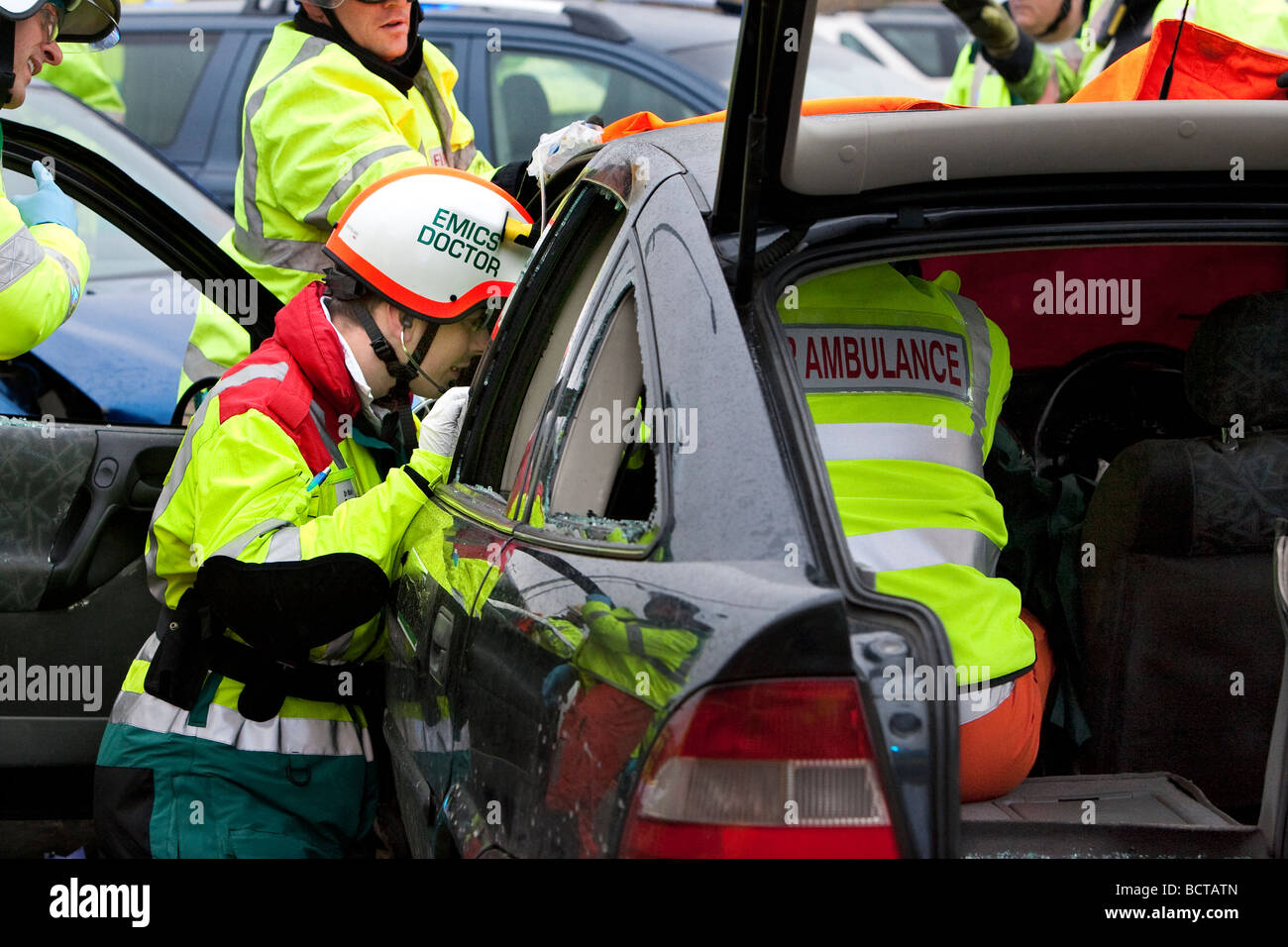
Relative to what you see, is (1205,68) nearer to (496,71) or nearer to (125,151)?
(125,151)

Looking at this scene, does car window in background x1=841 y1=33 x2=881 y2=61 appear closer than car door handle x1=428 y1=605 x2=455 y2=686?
No

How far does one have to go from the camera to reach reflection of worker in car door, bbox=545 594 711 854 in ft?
4.63

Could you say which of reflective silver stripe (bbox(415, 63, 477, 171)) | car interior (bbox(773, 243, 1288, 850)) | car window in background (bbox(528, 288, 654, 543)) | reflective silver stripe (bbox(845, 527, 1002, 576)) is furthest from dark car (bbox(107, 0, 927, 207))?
car window in background (bbox(528, 288, 654, 543))

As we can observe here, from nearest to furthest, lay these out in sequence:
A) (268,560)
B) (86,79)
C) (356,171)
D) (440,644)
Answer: (440,644), (268,560), (356,171), (86,79)

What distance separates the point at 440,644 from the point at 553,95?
15.5ft

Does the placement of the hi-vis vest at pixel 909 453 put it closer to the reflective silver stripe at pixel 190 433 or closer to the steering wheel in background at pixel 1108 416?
the reflective silver stripe at pixel 190 433

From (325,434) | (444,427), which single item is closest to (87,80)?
(325,434)

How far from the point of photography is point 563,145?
277 cm

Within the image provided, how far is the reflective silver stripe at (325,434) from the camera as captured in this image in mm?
2711

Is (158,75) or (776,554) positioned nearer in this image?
(776,554)

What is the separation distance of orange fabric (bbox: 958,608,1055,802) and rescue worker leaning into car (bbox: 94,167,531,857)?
3.33ft

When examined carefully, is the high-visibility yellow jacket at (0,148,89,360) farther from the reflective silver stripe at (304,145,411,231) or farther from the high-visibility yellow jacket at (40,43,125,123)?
the high-visibility yellow jacket at (40,43,125,123)
